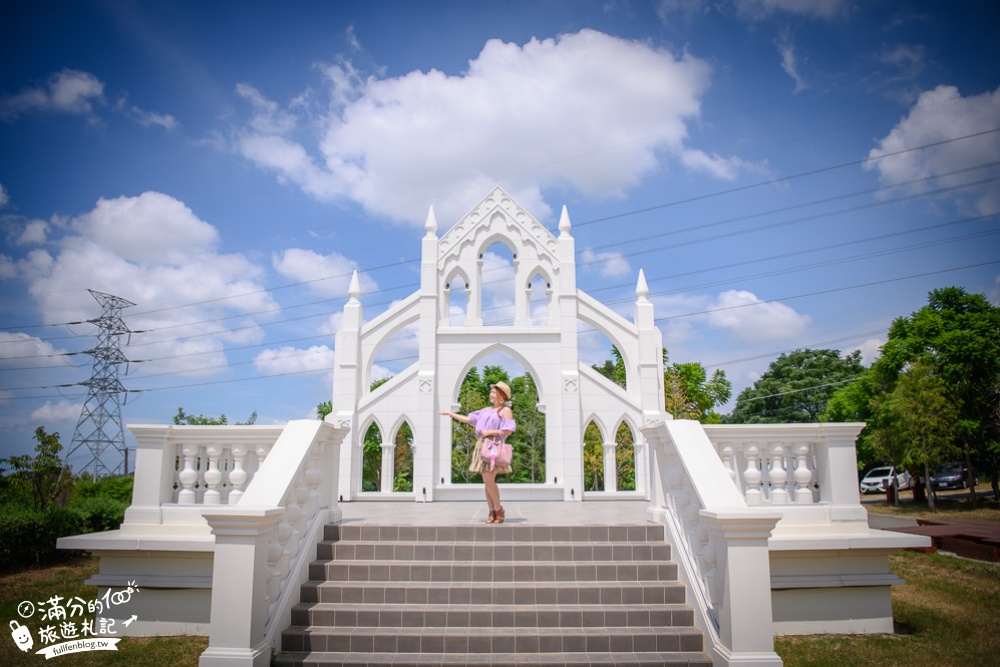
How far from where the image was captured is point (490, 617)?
6.19 meters

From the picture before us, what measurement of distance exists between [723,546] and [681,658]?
114 centimetres

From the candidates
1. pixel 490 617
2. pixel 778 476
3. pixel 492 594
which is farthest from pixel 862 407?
pixel 490 617

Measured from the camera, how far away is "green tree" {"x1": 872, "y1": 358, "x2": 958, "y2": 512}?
79.8 ft

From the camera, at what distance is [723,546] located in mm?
5621

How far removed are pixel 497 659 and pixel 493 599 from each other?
0.78 meters

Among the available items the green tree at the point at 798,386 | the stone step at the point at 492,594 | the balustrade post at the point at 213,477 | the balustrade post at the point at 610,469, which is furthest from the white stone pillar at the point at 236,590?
the green tree at the point at 798,386

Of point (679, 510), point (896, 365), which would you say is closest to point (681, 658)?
point (679, 510)

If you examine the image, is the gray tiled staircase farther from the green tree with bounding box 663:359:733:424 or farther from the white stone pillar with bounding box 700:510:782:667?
the green tree with bounding box 663:359:733:424

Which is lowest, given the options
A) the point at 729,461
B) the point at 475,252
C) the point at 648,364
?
the point at 729,461

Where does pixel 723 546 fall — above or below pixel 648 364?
below

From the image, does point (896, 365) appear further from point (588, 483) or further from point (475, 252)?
point (475, 252)

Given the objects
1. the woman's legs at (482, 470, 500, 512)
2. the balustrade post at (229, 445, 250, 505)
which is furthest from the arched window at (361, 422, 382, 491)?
the balustrade post at (229, 445, 250, 505)

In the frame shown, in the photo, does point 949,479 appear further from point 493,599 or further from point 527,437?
point 493,599

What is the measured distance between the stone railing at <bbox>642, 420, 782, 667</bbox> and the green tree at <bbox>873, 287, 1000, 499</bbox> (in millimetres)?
23802
